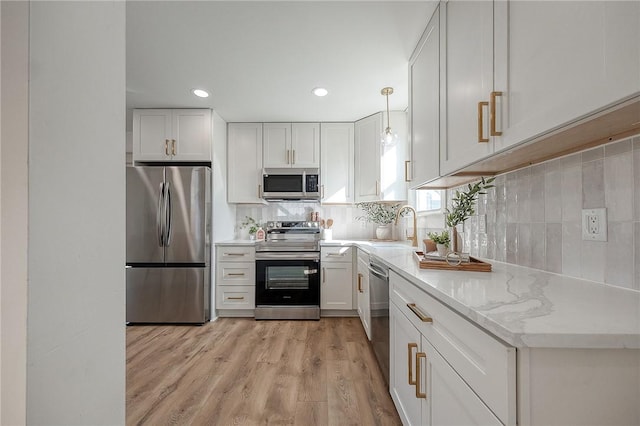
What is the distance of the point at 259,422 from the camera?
5.11ft

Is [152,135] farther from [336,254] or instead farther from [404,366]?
[404,366]

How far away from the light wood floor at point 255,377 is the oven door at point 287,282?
0.30 meters

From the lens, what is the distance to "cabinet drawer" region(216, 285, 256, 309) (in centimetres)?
326

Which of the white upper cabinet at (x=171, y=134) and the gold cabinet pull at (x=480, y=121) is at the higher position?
the white upper cabinet at (x=171, y=134)

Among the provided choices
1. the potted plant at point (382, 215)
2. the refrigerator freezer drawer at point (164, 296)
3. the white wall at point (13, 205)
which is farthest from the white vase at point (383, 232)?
the white wall at point (13, 205)

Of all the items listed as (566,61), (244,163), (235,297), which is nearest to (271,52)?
(244,163)

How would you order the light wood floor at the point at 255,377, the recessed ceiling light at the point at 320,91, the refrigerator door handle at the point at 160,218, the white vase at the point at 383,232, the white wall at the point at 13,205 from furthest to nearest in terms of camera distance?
1. the white vase at the point at 383,232
2. the refrigerator door handle at the point at 160,218
3. the recessed ceiling light at the point at 320,91
4. the light wood floor at the point at 255,377
5. the white wall at the point at 13,205

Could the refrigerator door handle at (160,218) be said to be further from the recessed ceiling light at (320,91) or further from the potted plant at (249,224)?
the recessed ceiling light at (320,91)

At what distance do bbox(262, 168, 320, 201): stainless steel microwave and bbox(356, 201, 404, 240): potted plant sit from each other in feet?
2.44

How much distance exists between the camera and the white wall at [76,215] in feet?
1.62

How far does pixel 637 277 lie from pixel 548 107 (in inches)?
24.3

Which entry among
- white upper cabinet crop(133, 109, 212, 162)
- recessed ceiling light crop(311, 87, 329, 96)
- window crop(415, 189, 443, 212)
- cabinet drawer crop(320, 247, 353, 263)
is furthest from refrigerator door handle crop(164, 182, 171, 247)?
window crop(415, 189, 443, 212)

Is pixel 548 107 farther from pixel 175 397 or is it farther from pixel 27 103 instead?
pixel 175 397

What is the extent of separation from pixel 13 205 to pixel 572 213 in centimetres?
166
